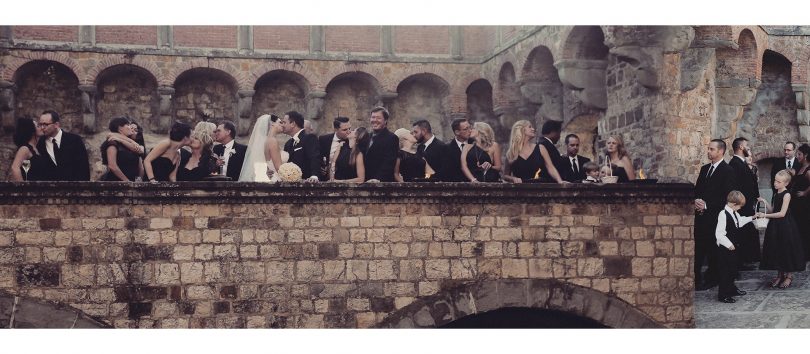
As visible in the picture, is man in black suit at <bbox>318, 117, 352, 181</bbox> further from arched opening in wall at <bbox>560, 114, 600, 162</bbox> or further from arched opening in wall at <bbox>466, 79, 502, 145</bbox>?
arched opening in wall at <bbox>466, 79, 502, 145</bbox>

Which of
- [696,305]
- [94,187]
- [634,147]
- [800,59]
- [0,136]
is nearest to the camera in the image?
[94,187]

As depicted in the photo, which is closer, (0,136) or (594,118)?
(594,118)

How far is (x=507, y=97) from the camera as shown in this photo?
20.5 m

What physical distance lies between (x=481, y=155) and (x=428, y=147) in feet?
1.82

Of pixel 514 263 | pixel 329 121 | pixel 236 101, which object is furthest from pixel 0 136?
pixel 514 263

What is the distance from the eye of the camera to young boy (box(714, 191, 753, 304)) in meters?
10.2

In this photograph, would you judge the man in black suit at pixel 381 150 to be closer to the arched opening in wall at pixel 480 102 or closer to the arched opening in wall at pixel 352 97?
the arched opening in wall at pixel 352 97

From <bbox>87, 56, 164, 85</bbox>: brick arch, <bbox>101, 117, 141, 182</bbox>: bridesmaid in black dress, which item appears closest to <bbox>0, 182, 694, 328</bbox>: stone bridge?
<bbox>101, 117, 141, 182</bbox>: bridesmaid in black dress

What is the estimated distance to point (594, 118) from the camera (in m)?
18.4

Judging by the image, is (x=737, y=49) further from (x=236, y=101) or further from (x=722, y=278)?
(x=236, y=101)

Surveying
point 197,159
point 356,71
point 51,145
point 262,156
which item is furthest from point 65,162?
point 356,71

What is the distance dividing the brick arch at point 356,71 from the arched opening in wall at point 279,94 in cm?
47

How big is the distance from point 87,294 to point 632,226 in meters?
5.23

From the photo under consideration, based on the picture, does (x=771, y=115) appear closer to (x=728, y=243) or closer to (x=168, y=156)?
(x=728, y=243)
